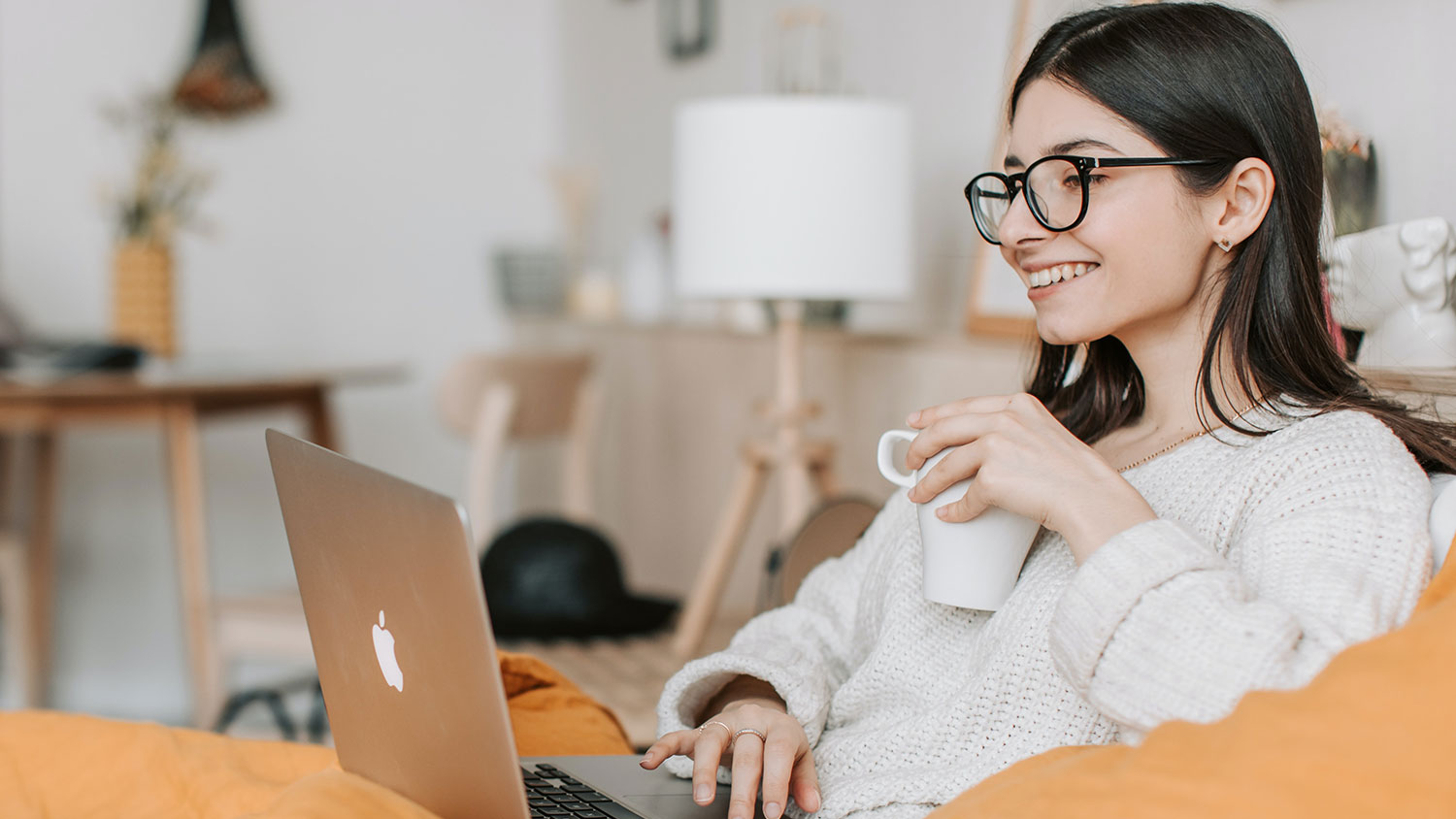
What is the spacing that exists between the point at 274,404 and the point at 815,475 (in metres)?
1.32

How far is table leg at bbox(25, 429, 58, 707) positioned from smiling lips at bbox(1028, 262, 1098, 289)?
2.75 metres

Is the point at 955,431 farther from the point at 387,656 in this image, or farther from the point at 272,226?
the point at 272,226

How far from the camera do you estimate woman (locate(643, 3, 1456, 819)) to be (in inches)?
27.4

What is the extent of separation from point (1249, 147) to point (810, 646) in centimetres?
49

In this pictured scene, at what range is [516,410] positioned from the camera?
280 centimetres

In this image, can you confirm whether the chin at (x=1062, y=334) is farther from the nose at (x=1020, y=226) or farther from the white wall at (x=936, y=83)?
the white wall at (x=936, y=83)

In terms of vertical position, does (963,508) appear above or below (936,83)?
below

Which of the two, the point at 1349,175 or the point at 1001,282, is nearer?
the point at 1349,175

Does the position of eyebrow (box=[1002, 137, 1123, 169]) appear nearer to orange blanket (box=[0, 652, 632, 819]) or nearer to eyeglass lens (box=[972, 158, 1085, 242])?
eyeglass lens (box=[972, 158, 1085, 242])

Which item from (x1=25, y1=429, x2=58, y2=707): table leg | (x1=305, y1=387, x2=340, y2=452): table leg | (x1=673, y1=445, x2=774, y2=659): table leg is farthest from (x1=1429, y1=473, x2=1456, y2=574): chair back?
(x1=25, y1=429, x2=58, y2=707): table leg

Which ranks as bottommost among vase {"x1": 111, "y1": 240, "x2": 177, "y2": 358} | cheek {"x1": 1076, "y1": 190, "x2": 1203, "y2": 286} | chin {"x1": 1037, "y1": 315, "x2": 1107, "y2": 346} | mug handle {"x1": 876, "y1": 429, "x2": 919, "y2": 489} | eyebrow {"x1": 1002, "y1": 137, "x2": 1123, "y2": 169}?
vase {"x1": 111, "y1": 240, "x2": 177, "y2": 358}

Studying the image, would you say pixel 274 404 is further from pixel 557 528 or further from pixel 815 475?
pixel 815 475

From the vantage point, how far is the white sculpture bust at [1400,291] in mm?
987

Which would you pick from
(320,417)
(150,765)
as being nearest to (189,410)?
(320,417)
